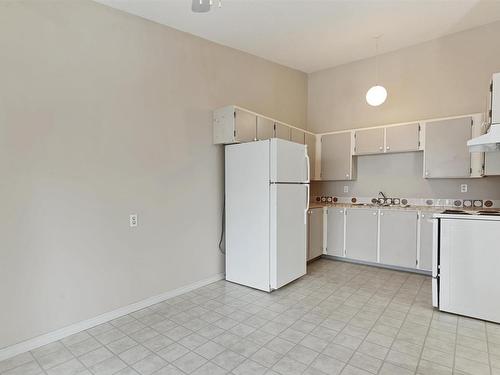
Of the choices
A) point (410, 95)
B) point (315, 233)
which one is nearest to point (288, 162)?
point (315, 233)

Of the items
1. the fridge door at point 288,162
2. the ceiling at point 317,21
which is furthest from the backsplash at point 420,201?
the ceiling at point 317,21

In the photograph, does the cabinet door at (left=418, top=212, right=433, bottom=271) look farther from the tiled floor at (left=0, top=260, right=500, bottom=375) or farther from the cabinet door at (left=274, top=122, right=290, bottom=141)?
the cabinet door at (left=274, top=122, right=290, bottom=141)

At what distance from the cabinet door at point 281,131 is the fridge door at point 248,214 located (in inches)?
32.3

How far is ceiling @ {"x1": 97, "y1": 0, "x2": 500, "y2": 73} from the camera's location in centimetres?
309

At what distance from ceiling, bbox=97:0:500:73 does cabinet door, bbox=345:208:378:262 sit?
96.9 inches

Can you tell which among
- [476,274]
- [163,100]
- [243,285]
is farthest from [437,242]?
[163,100]

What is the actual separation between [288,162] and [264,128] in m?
0.71

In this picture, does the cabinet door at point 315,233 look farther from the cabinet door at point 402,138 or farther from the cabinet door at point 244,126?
the cabinet door at point 244,126

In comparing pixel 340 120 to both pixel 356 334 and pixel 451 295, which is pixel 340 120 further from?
pixel 356 334

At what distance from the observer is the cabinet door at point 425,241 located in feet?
12.9

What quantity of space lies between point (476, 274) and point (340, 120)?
322 centimetres

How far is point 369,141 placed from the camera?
15.0 ft

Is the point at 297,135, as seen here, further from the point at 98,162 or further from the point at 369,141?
the point at 98,162

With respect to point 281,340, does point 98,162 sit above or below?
above
